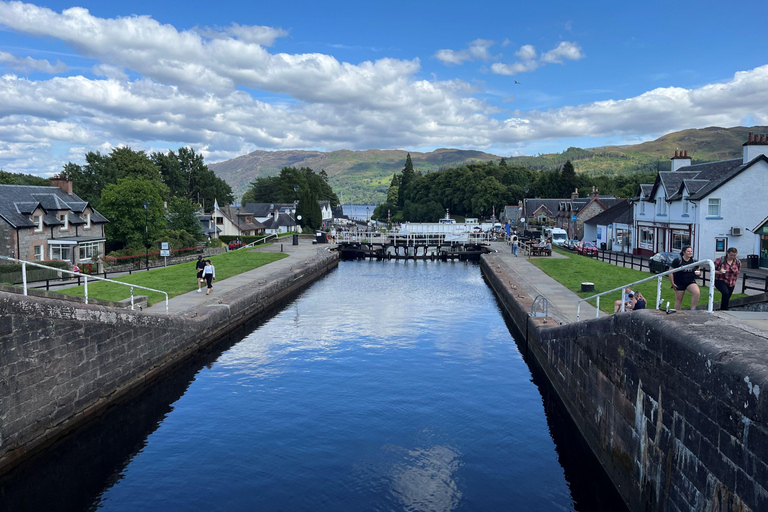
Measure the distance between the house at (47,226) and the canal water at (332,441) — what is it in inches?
1084

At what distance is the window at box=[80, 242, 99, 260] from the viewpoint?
4934 centimetres

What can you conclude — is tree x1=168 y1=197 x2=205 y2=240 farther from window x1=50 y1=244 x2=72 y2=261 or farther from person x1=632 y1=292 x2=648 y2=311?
person x1=632 y1=292 x2=648 y2=311

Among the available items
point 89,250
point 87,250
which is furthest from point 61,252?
point 89,250

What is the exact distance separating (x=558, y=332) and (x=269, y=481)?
1040 cm

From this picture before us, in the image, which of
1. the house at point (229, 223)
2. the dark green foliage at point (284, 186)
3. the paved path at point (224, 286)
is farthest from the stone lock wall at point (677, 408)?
the dark green foliage at point (284, 186)

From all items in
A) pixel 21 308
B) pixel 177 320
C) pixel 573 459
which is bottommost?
pixel 573 459

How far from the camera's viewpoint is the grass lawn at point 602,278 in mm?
25409

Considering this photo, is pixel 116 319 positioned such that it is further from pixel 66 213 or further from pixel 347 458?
pixel 66 213

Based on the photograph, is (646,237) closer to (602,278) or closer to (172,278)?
(602,278)

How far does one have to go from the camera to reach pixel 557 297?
29.5 m

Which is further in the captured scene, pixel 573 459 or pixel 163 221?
pixel 163 221

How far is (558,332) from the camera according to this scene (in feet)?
60.7

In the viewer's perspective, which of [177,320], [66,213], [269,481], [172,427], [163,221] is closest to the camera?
[269,481]

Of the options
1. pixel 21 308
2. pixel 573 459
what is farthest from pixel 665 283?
pixel 21 308
